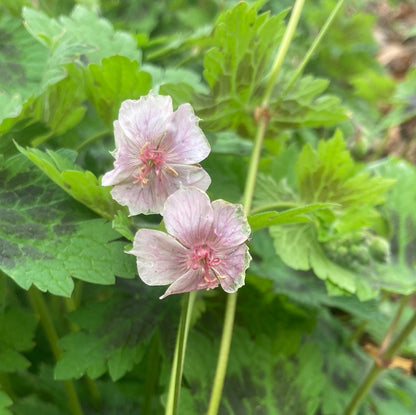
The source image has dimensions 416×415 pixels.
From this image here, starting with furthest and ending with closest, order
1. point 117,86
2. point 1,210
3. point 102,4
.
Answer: point 102,4, point 117,86, point 1,210

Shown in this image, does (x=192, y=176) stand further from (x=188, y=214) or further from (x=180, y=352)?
(x=180, y=352)

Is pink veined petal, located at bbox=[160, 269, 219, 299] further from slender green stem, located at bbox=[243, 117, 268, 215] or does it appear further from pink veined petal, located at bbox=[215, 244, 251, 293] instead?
slender green stem, located at bbox=[243, 117, 268, 215]

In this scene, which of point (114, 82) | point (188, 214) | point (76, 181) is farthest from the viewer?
point (114, 82)

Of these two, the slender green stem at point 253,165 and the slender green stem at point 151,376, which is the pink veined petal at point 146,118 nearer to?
the slender green stem at point 253,165

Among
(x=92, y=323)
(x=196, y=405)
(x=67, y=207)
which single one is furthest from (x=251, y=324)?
(x=67, y=207)

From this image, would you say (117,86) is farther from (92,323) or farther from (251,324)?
(251,324)

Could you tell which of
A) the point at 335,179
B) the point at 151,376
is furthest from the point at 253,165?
the point at 151,376

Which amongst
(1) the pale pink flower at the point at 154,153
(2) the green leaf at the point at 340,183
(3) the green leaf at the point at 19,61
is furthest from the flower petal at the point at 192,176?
(3) the green leaf at the point at 19,61
